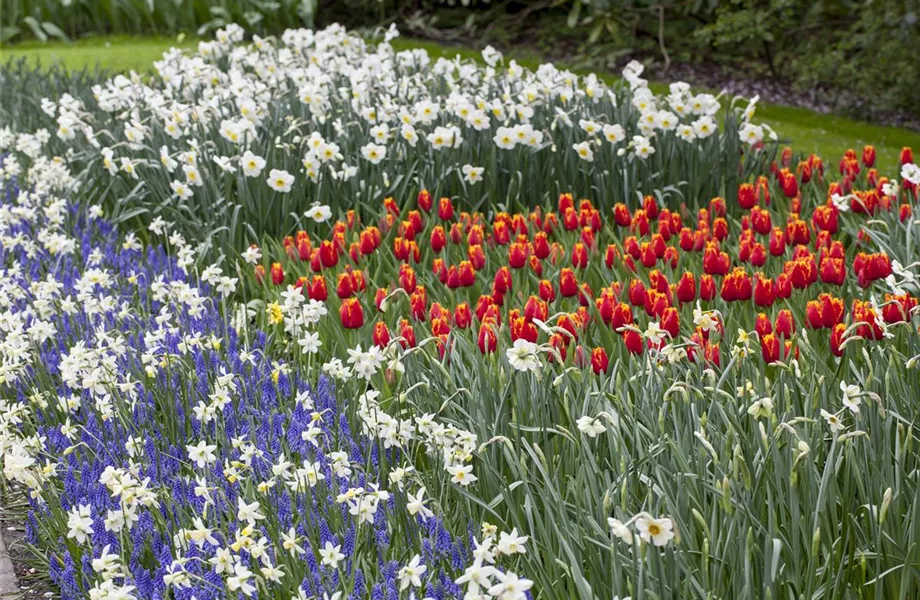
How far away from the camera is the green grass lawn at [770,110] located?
7.63 m

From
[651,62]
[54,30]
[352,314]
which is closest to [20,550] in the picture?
[352,314]

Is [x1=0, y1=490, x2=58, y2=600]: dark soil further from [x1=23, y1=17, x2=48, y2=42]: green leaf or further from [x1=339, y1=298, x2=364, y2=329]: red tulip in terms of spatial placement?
[x1=23, y1=17, x2=48, y2=42]: green leaf

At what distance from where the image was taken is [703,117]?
5340mm

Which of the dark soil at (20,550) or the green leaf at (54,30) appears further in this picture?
the green leaf at (54,30)

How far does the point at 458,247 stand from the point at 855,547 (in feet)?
7.72

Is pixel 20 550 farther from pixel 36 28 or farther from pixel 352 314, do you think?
pixel 36 28

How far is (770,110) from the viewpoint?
898cm

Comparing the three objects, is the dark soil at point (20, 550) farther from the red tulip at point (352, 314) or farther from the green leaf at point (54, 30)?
the green leaf at point (54, 30)

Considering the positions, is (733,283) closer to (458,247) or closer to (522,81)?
(458,247)

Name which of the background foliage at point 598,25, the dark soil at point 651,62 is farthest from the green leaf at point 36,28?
the dark soil at point 651,62

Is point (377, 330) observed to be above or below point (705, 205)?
above

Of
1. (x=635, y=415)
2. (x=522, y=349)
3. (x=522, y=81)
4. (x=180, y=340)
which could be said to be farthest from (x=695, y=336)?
(x=522, y=81)

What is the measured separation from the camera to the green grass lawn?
7633mm

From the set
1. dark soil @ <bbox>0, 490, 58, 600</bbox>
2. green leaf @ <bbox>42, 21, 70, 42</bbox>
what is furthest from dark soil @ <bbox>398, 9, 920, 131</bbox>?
dark soil @ <bbox>0, 490, 58, 600</bbox>
